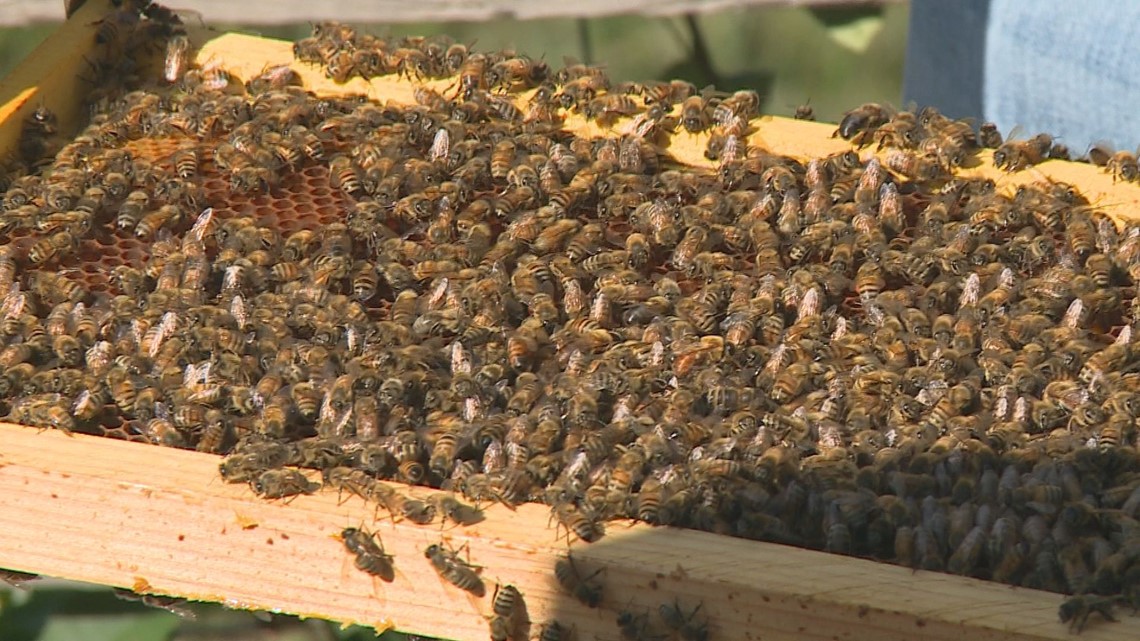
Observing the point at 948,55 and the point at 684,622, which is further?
the point at 948,55

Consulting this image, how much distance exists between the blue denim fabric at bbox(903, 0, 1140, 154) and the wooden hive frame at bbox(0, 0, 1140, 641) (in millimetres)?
3937

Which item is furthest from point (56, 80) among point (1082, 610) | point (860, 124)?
point (1082, 610)

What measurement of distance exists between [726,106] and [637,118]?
381 mm

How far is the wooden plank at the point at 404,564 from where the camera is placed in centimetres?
324

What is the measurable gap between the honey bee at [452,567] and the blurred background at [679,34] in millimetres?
5895

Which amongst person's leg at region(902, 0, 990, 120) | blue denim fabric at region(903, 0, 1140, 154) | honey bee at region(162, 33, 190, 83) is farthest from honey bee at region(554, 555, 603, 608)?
person's leg at region(902, 0, 990, 120)

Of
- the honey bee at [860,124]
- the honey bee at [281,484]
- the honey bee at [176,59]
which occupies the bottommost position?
the honey bee at [281,484]

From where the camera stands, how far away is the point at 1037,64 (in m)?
6.86

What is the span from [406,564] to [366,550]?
0.14m

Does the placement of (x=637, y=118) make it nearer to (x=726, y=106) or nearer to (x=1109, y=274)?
(x=726, y=106)

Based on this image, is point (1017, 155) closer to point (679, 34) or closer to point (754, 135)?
point (754, 135)

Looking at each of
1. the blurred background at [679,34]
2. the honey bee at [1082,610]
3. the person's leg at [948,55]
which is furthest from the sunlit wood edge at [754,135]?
the blurred background at [679,34]

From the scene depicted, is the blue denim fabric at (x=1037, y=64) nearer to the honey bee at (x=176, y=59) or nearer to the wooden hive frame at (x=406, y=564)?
the wooden hive frame at (x=406, y=564)

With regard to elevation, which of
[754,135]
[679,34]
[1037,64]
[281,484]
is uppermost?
[754,135]
